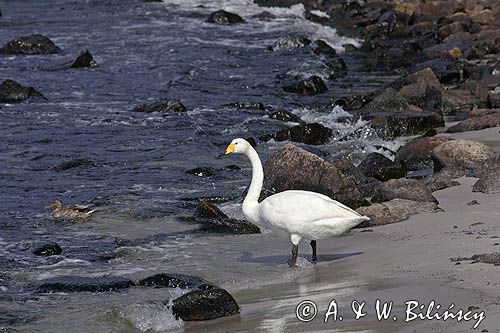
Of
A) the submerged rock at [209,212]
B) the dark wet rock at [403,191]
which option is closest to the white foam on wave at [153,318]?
the submerged rock at [209,212]

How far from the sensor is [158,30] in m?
31.3

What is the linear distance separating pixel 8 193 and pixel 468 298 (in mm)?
7874

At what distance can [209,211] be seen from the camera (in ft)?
39.2

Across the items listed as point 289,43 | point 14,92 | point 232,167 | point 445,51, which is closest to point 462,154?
point 232,167

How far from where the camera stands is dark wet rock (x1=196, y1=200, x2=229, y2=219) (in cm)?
1191

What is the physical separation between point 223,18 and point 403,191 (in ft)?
73.1

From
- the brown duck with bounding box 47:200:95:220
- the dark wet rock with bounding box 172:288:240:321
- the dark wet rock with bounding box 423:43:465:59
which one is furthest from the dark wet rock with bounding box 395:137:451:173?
the dark wet rock with bounding box 423:43:465:59

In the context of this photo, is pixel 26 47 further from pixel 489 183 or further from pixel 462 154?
pixel 489 183

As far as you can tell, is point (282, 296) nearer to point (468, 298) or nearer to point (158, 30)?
point (468, 298)

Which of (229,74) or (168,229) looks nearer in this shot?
(168,229)

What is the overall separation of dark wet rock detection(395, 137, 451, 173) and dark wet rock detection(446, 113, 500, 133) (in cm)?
170

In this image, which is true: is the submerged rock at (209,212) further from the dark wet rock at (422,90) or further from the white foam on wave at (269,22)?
the white foam on wave at (269,22)

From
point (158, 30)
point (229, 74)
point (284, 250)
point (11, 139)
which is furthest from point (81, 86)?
point (284, 250)

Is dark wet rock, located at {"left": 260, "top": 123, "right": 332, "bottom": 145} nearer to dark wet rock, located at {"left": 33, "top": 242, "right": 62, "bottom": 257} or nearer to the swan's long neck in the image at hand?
the swan's long neck
